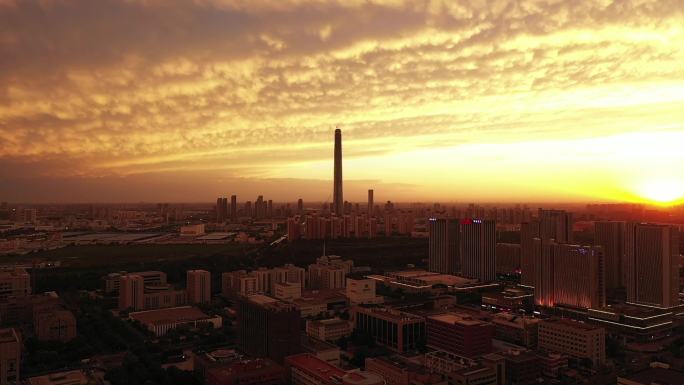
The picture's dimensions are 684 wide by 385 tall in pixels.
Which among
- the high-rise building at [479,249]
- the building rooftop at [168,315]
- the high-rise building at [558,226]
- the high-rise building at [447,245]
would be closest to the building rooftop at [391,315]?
the building rooftop at [168,315]

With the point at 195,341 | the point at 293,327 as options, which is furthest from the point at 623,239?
the point at 195,341

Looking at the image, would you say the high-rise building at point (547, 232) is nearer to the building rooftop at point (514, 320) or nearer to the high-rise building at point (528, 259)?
the high-rise building at point (528, 259)

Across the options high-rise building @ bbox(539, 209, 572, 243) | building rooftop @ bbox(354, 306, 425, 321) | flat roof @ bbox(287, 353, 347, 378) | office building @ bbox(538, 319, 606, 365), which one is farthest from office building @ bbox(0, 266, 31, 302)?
high-rise building @ bbox(539, 209, 572, 243)

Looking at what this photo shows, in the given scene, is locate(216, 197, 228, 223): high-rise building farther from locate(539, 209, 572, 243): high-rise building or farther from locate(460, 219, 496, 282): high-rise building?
locate(539, 209, 572, 243): high-rise building

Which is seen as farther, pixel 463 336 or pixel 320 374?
pixel 463 336

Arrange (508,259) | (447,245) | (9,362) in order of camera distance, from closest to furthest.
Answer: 1. (9,362)
2. (447,245)
3. (508,259)

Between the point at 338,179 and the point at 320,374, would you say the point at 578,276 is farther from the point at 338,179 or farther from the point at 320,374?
the point at 338,179

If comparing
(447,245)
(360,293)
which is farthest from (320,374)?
(447,245)

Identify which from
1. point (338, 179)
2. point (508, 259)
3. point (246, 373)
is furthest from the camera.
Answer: point (338, 179)
